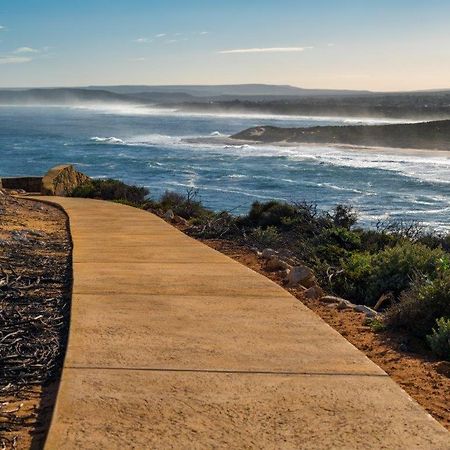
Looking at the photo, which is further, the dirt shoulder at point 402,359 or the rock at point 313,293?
the rock at point 313,293

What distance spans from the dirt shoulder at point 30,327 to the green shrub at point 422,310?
266 cm

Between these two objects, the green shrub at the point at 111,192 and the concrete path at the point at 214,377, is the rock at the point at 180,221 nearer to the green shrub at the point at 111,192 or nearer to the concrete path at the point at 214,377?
the green shrub at the point at 111,192

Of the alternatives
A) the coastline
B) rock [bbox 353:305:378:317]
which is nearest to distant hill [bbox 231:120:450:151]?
the coastline

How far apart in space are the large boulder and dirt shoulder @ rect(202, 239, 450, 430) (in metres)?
10.8

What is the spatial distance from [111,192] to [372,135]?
63371 millimetres

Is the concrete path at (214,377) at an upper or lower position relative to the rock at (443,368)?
upper

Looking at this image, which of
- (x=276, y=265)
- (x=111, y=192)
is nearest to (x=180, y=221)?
(x=276, y=265)

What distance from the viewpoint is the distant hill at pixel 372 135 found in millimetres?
69375

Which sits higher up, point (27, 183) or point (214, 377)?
point (214, 377)

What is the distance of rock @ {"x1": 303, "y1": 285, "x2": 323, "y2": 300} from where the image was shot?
6.96 m

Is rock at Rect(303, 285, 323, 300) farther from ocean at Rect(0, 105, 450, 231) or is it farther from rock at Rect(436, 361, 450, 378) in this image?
ocean at Rect(0, 105, 450, 231)

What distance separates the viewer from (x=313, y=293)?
6.98m

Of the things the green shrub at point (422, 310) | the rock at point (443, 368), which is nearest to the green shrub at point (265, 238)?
the green shrub at point (422, 310)

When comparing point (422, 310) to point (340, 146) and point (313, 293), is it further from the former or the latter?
point (340, 146)
